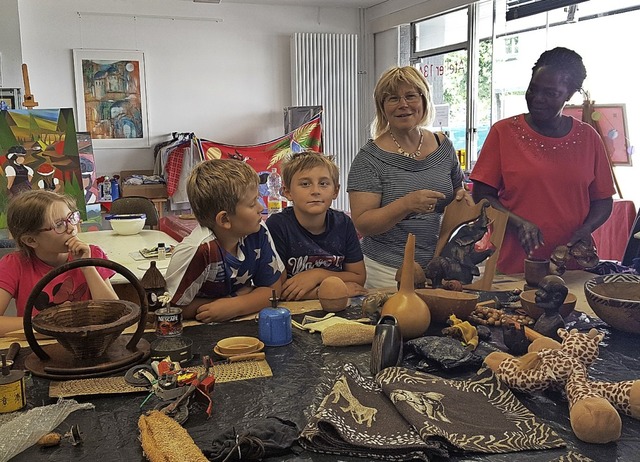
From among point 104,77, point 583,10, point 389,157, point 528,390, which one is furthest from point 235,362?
point 104,77

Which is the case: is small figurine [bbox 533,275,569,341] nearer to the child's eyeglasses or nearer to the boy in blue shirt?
the boy in blue shirt

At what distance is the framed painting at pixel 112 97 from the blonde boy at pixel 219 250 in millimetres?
5089

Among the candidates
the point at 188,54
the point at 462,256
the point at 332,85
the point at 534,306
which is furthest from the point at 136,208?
→ the point at 332,85

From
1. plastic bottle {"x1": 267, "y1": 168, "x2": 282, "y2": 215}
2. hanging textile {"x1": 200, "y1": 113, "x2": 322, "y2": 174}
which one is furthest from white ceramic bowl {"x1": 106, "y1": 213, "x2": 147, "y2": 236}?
hanging textile {"x1": 200, "y1": 113, "x2": 322, "y2": 174}

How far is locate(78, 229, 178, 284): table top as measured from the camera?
8.55 ft

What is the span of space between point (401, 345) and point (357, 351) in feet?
0.50

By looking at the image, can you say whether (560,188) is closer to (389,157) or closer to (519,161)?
(519,161)

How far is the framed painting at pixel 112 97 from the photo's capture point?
634cm

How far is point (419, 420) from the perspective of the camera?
1020mm

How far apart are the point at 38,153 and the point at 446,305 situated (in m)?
2.34

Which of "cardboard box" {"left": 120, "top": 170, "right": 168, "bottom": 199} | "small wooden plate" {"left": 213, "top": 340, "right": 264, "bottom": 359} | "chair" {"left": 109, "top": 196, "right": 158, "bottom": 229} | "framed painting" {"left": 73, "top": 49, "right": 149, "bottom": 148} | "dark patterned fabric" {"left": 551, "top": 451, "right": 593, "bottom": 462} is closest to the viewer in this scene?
"dark patterned fabric" {"left": 551, "top": 451, "right": 593, "bottom": 462}

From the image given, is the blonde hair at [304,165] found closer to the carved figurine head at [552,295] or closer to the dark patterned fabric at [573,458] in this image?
the carved figurine head at [552,295]

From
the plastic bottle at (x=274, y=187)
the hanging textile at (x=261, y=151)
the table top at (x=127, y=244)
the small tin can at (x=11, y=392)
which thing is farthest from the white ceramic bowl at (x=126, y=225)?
the small tin can at (x=11, y=392)

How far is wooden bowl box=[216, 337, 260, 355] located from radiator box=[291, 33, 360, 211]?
573cm
